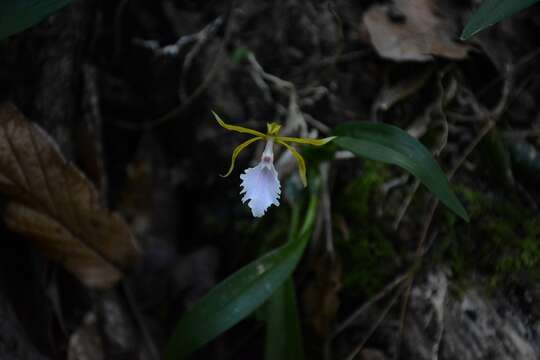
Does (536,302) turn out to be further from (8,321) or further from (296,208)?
(8,321)

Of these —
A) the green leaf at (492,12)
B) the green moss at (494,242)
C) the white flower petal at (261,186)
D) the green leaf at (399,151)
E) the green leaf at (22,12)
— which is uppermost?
the green leaf at (22,12)

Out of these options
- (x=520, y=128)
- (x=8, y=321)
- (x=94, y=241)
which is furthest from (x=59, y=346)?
(x=520, y=128)

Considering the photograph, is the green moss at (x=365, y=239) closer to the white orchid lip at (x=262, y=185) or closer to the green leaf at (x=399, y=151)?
the green leaf at (x=399, y=151)

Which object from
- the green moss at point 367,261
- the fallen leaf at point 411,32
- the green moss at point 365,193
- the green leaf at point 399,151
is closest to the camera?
the green leaf at point 399,151

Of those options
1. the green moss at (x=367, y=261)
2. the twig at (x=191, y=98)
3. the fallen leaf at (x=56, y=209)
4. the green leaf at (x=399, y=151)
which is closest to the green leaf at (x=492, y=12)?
the green leaf at (x=399, y=151)

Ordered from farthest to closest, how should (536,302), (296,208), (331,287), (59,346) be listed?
1. (296,208)
2. (331,287)
3. (59,346)
4. (536,302)

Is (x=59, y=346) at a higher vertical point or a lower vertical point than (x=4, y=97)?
lower
